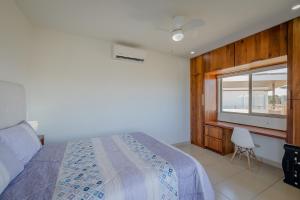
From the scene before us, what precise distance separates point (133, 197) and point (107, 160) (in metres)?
0.55

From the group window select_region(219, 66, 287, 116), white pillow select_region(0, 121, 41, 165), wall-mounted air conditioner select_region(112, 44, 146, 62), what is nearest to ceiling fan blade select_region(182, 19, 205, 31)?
wall-mounted air conditioner select_region(112, 44, 146, 62)

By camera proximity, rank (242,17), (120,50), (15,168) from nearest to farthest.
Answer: (15,168)
(242,17)
(120,50)

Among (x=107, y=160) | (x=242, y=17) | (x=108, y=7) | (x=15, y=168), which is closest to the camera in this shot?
(x=15, y=168)

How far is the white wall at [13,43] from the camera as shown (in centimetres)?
168

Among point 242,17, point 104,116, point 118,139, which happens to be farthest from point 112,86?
point 242,17

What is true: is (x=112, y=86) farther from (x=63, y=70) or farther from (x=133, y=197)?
(x=133, y=197)

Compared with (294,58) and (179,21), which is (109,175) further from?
(294,58)

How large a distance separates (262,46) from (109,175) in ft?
Answer: 10.2

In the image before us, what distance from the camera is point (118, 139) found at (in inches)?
91.4

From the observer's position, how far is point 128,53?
3.10 metres

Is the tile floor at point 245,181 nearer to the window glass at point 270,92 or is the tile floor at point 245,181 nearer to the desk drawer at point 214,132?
the desk drawer at point 214,132

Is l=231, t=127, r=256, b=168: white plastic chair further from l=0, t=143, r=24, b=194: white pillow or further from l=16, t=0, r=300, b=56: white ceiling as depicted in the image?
l=0, t=143, r=24, b=194: white pillow

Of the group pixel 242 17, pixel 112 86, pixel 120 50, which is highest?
pixel 242 17

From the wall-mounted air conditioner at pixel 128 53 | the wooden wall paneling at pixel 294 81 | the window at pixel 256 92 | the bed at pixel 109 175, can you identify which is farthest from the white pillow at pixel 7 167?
the window at pixel 256 92
